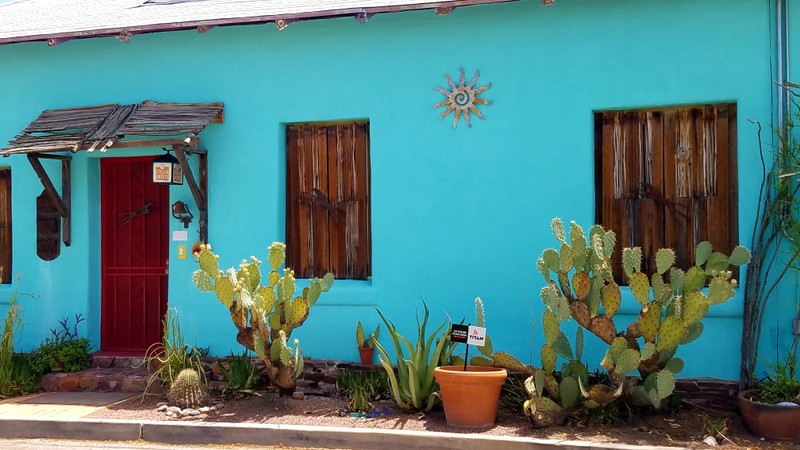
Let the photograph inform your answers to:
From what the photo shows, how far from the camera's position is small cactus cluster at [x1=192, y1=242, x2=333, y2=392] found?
7.62 metres

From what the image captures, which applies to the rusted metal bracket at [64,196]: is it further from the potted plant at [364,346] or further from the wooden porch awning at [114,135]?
the potted plant at [364,346]

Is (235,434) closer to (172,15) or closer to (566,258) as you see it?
(566,258)

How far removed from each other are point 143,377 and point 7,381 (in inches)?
54.3

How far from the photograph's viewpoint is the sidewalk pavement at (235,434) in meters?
6.72

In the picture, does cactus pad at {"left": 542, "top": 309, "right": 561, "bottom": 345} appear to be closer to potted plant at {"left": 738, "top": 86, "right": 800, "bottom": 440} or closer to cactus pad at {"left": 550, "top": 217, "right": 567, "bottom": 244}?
cactus pad at {"left": 550, "top": 217, "right": 567, "bottom": 244}

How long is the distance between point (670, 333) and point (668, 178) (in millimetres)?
1760

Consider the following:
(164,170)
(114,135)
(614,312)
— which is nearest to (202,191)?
(164,170)

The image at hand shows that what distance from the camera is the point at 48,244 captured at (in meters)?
9.73

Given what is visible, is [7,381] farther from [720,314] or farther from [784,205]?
[784,205]

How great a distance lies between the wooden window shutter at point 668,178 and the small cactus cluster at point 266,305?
2908 millimetres

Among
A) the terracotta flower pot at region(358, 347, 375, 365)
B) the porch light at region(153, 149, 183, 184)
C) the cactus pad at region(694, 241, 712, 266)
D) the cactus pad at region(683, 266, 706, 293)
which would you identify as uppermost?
the porch light at region(153, 149, 183, 184)

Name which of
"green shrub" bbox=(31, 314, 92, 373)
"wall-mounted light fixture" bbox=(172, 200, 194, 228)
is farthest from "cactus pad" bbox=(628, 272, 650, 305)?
"green shrub" bbox=(31, 314, 92, 373)

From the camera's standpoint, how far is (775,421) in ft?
22.1

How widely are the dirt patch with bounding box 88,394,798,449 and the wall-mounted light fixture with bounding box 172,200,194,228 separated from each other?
1.98m
